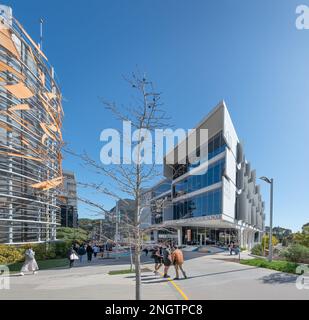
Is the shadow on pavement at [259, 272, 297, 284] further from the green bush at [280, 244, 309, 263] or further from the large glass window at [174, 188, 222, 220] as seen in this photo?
the large glass window at [174, 188, 222, 220]

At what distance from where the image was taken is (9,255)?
19938mm

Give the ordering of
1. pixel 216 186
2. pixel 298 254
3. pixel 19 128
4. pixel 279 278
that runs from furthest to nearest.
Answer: pixel 216 186, pixel 19 128, pixel 298 254, pixel 279 278

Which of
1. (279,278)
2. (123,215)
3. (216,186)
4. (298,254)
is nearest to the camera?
(123,215)

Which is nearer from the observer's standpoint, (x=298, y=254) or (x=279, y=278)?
(x=279, y=278)

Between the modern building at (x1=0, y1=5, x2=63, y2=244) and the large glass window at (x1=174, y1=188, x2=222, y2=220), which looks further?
the large glass window at (x1=174, y1=188, x2=222, y2=220)

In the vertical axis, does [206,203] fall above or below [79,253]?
above

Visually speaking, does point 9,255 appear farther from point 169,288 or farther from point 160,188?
point 160,188

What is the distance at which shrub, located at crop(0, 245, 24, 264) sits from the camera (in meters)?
19.5

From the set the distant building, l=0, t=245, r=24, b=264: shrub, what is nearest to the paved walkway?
the distant building

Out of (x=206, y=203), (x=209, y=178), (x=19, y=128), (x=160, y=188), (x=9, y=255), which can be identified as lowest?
(x=9, y=255)

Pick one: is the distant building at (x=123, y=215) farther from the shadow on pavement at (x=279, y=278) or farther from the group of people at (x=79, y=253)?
the group of people at (x=79, y=253)

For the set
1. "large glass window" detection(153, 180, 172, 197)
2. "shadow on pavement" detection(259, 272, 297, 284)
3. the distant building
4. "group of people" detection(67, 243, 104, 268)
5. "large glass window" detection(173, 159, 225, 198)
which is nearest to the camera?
the distant building

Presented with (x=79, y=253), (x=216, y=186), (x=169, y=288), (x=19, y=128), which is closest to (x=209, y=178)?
(x=216, y=186)

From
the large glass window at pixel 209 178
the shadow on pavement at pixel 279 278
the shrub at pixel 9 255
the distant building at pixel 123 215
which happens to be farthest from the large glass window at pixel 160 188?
the shrub at pixel 9 255
